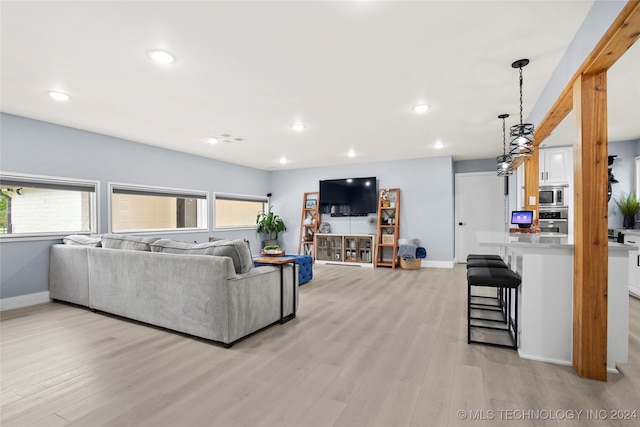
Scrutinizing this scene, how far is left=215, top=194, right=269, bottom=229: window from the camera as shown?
721 cm

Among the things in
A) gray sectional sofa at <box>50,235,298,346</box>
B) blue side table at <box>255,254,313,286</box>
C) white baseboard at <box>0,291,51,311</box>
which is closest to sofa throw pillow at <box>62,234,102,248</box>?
gray sectional sofa at <box>50,235,298,346</box>

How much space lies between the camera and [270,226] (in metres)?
8.16

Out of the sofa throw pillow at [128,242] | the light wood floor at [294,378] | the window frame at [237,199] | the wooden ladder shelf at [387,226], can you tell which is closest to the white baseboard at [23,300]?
the light wood floor at [294,378]

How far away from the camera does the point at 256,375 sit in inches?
88.5

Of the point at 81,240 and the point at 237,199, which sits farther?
the point at 237,199

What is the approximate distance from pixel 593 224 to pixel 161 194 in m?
6.02

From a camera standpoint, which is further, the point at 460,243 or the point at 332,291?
the point at 460,243

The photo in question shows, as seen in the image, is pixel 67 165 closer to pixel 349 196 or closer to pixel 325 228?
pixel 325 228

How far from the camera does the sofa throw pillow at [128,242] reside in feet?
11.1

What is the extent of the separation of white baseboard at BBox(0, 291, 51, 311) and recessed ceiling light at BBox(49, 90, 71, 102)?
2548mm

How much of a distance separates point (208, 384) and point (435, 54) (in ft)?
9.89

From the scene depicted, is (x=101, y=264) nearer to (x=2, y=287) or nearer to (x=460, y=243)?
(x=2, y=287)

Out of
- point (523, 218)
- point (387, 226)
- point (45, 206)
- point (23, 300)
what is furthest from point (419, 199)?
point (23, 300)

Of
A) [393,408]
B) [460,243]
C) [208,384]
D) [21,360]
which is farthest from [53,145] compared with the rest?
[460,243]
